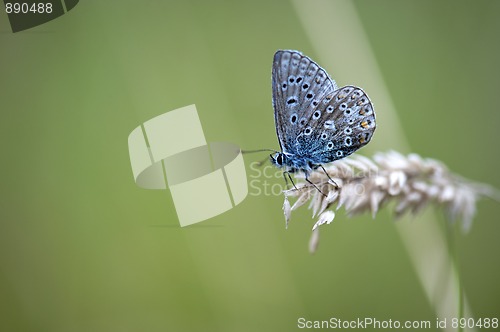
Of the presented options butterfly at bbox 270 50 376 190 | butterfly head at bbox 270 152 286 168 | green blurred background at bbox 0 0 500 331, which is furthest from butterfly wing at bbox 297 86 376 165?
green blurred background at bbox 0 0 500 331

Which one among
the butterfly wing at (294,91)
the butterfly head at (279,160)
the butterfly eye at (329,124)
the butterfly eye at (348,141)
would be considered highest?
the butterfly wing at (294,91)

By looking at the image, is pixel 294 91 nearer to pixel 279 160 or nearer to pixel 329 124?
pixel 329 124

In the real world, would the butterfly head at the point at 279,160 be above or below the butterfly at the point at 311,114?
below

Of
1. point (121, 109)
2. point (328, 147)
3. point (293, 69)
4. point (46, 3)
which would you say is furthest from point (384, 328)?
point (46, 3)

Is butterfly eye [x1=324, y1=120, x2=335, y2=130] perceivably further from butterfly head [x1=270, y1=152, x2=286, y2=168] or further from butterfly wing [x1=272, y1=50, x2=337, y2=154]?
butterfly head [x1=270, y1=152, x2=286, y2=168]

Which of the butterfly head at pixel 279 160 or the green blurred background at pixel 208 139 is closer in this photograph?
the butterfly head at pixel 279 160

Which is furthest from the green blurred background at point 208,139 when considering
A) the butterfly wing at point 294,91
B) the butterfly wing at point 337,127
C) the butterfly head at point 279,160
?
the butterfly head at point 279,160

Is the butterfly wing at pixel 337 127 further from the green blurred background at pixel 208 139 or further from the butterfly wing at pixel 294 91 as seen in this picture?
the green blurred background at pixel 208 139

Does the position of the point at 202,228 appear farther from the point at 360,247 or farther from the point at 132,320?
the point at 360,247
